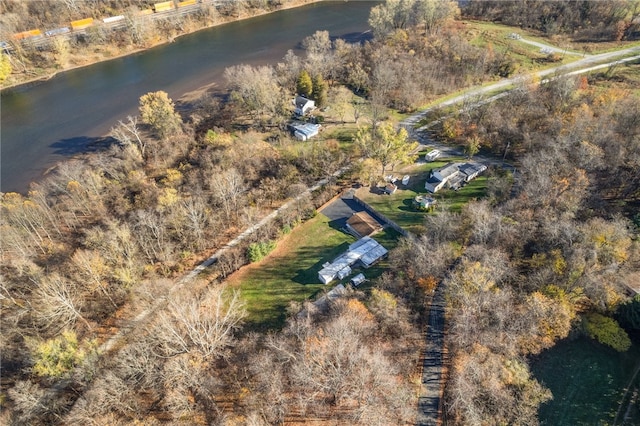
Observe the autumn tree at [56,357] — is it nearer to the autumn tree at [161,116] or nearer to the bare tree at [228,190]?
the bare tree at [228,190]

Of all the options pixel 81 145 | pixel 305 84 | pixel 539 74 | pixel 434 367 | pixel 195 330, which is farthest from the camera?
pixel 539 74

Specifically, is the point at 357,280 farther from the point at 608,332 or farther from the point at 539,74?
the point at 539,74

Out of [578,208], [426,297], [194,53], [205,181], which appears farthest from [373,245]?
[194,53]

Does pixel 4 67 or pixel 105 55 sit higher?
pixel 4 67

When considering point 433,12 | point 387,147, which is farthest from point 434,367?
point 433,12

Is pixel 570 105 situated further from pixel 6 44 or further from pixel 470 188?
pixel 6 44

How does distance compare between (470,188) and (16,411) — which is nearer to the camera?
(16,411)

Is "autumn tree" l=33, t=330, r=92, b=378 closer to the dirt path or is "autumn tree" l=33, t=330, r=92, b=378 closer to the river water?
the dirt path
